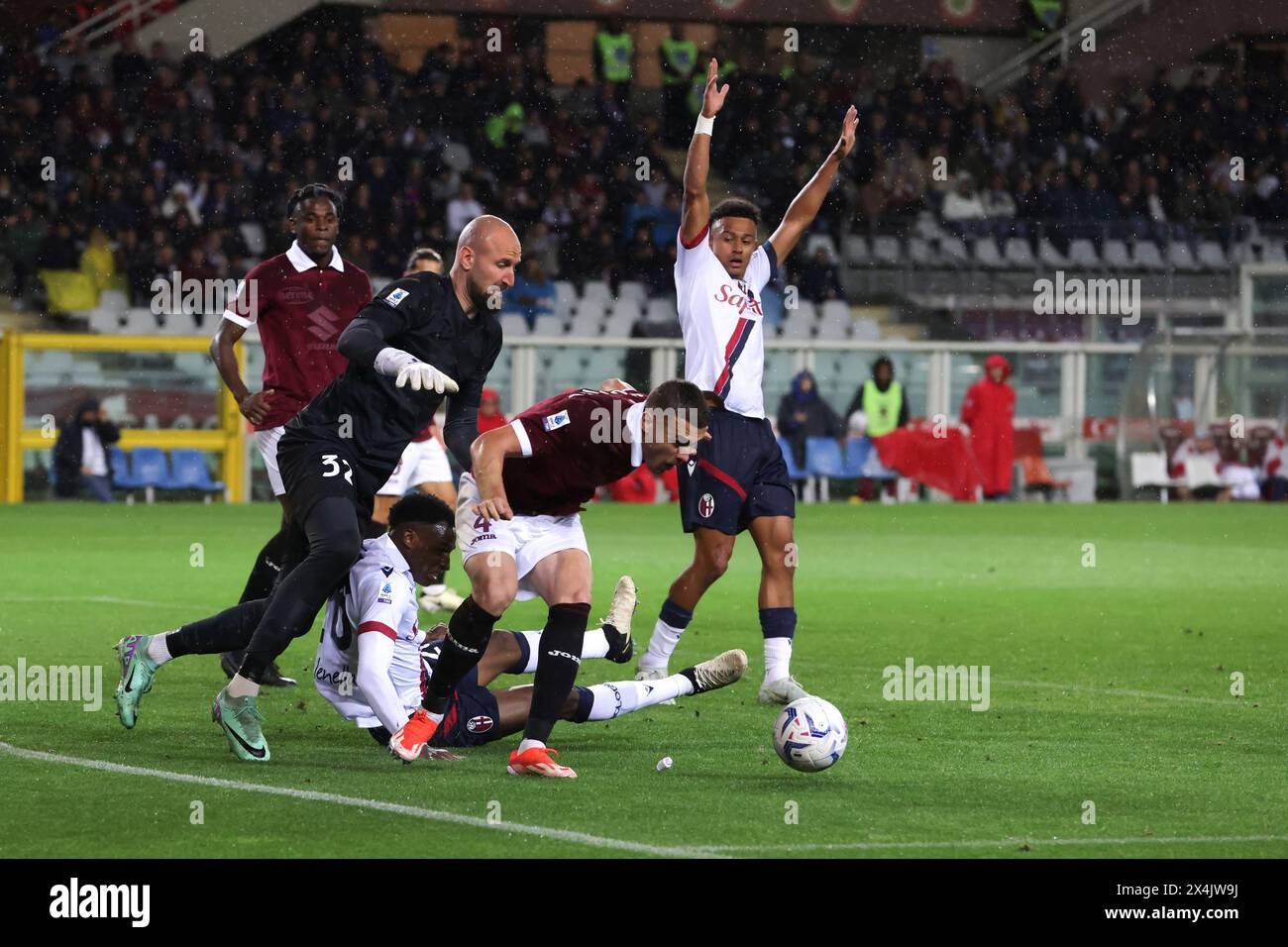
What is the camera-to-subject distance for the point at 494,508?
6766 mm

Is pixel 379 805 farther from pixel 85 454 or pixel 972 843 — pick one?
pixel 85 454

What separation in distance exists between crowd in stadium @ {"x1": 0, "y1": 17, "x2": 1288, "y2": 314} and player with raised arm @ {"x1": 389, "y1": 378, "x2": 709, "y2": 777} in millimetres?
18451

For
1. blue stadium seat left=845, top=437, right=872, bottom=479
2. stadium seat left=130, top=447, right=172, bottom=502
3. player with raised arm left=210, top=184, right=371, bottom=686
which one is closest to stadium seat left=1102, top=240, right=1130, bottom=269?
blue stadium seat left=845, top=437, right=872, bottom=479

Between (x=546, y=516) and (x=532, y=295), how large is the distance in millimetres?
20595

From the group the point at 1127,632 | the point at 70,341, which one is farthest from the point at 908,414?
the point at 1127,632

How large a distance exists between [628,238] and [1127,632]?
17561mm

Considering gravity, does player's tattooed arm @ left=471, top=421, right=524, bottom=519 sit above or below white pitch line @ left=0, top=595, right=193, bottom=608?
above

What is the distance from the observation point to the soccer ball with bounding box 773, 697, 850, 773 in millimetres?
6898

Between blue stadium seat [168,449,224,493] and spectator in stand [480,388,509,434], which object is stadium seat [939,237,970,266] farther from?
spectator in stand [480,388,509,434]

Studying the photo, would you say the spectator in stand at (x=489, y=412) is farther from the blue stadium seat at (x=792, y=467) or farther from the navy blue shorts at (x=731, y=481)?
the navy blue shorts at (x=731, y=481)

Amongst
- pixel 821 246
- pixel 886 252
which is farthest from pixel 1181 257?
pixel 821 246

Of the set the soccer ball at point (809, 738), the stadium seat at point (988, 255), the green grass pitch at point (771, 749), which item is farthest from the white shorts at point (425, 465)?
the stadium seat at point (988, 255)

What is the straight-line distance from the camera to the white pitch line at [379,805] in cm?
557
